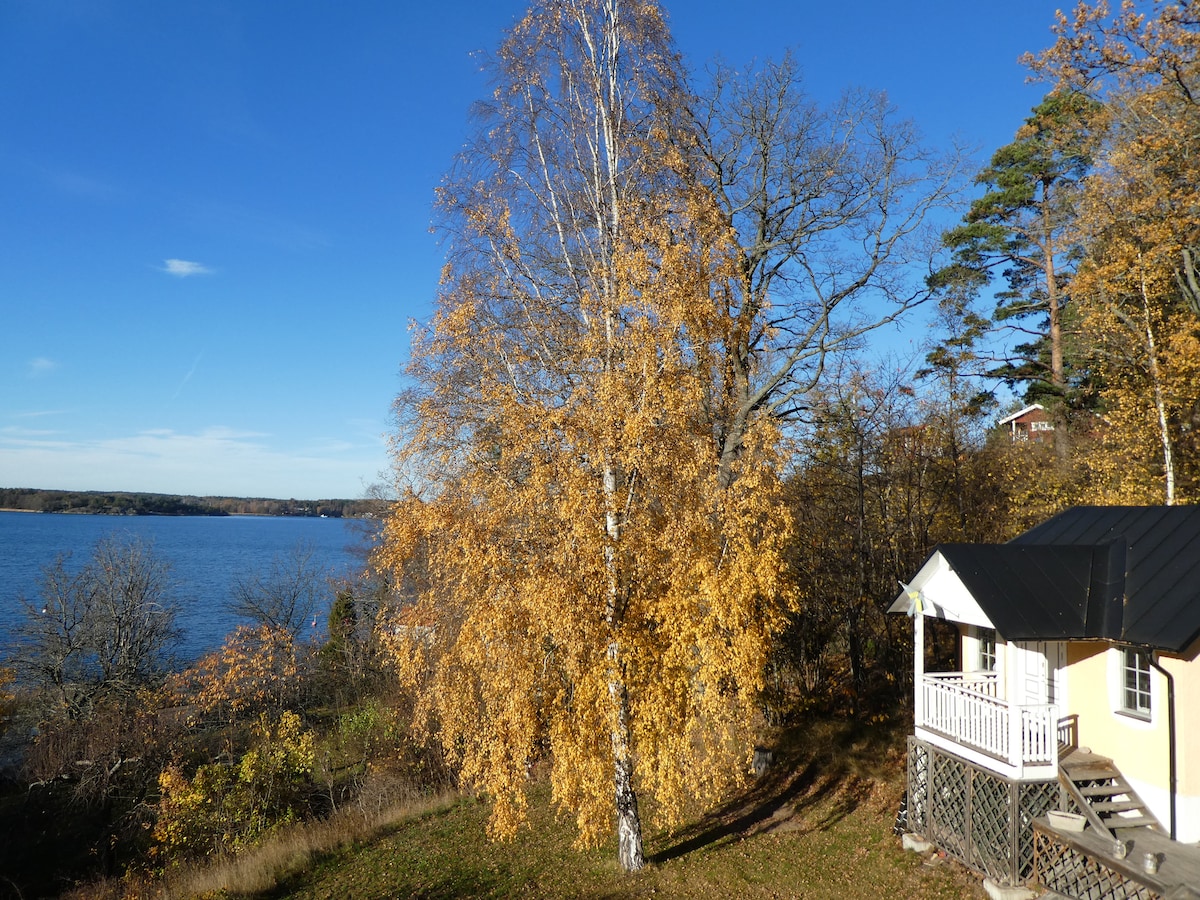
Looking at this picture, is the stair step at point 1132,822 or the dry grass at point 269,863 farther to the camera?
the dry grass at point 269,863

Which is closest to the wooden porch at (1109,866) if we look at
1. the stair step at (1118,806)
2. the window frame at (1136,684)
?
the stair step at (1118,806)

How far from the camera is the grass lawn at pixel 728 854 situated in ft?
34.6

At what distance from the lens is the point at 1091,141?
56.9 ft

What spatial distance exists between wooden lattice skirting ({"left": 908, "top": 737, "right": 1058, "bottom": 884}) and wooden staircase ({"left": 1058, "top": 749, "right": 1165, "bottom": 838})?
0.30 metres

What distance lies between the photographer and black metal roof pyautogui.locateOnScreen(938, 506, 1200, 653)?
31.2ft

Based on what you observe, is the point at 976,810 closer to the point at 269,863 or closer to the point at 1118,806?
the point at 1118,806

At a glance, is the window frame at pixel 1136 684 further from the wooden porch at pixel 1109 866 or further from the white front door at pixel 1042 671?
the wooden porch at pixel 1109 866

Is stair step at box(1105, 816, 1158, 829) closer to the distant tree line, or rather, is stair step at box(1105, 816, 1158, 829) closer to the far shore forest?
the far shore forest

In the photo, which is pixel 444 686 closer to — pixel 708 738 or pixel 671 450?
pixel 708 738

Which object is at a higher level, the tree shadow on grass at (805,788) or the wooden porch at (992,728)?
the wooden porch at (992,728)

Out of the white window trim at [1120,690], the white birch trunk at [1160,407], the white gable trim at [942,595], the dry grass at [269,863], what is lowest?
the dry grass at [269,863]

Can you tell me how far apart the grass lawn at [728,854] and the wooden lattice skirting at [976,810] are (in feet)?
1.23

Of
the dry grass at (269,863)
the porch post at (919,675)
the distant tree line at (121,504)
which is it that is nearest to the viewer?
the porch post at (919,675)

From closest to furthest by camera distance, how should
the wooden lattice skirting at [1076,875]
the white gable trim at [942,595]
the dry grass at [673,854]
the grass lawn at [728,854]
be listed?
the wooden lattice skirting at [1076,875] → the grass lawn at [728,854] → the dry grass at [673,854] → the white gable trim at [942,595]
